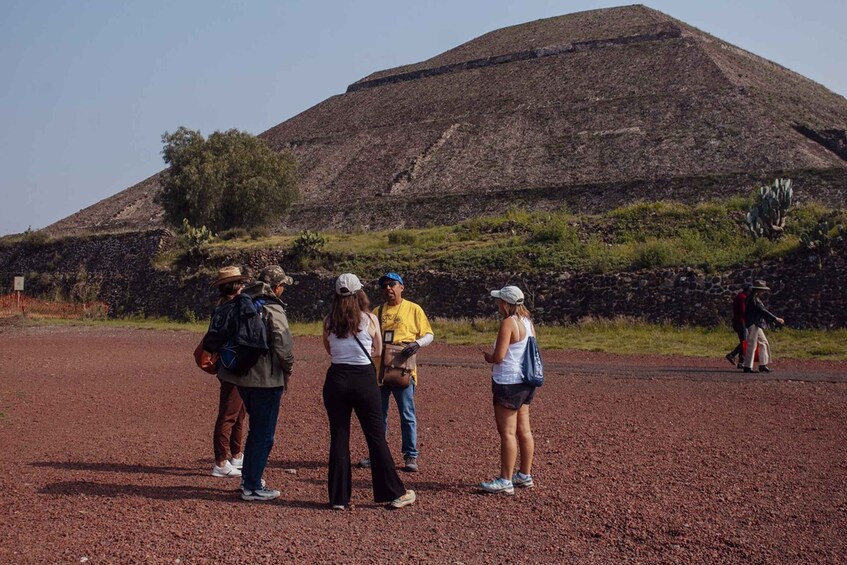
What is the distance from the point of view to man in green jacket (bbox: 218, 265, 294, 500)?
23.5 ft

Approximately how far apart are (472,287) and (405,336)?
17.7m

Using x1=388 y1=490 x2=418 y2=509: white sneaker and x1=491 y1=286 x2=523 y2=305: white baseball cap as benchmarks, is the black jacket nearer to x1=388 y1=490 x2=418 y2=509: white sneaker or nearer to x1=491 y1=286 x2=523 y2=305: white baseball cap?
x1=491 y1=286 x2=523 y2=305: white baseball cap

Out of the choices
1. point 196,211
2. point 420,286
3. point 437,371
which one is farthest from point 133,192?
point 437,371

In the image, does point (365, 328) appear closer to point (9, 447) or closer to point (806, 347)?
point (9, 447)

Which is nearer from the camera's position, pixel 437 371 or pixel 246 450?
pixel 246 450

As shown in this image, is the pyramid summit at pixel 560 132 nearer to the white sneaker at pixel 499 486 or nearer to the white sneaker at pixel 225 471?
the white sneaker at pixel 499 486

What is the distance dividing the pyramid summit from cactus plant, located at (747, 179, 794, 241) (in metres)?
14.1

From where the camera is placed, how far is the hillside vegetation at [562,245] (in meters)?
24.1

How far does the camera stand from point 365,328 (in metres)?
7.25

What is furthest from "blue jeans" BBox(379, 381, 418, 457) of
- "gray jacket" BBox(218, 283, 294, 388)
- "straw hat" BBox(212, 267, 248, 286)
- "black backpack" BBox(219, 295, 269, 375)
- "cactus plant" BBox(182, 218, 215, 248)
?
"cactus plant" BBox(182, 218, 215, 248)

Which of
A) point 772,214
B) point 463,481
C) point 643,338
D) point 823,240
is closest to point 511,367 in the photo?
point 463,481

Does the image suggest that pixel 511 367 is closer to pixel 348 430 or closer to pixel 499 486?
pixel 499 486

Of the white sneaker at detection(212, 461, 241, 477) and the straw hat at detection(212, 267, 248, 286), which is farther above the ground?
the straw hat at detection(212, 267, 248, 286)

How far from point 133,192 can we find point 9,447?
2460 inches
